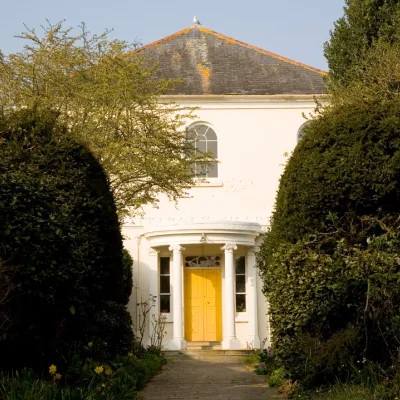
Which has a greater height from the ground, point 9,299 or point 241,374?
point 9,299

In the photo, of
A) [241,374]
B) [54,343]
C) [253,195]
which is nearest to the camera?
[54,343]

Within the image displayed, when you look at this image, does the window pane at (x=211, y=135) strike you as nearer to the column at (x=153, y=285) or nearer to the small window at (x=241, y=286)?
the small window at (x=241, y=286)

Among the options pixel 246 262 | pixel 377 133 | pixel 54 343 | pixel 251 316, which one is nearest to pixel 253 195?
pixel 246 262

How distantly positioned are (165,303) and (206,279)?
5.03 feet

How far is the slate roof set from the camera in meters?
26.0

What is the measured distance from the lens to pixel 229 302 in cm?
2162

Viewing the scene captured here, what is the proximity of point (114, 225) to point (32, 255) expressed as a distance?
A: 2.04 meters

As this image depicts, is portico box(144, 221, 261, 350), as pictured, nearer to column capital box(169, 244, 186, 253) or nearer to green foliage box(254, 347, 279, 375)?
column capital box(169, 244, 186, 253)

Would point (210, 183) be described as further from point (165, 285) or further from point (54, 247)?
point (54, 247)

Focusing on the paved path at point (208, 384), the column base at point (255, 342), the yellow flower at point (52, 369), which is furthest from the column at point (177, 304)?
the yellow flower at point (52, 369)

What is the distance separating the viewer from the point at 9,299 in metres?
8.45

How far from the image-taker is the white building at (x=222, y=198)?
2200 centimetres

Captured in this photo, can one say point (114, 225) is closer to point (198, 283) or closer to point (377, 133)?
point (377, 133)

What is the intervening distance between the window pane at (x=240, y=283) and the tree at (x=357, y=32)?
6969 mm
